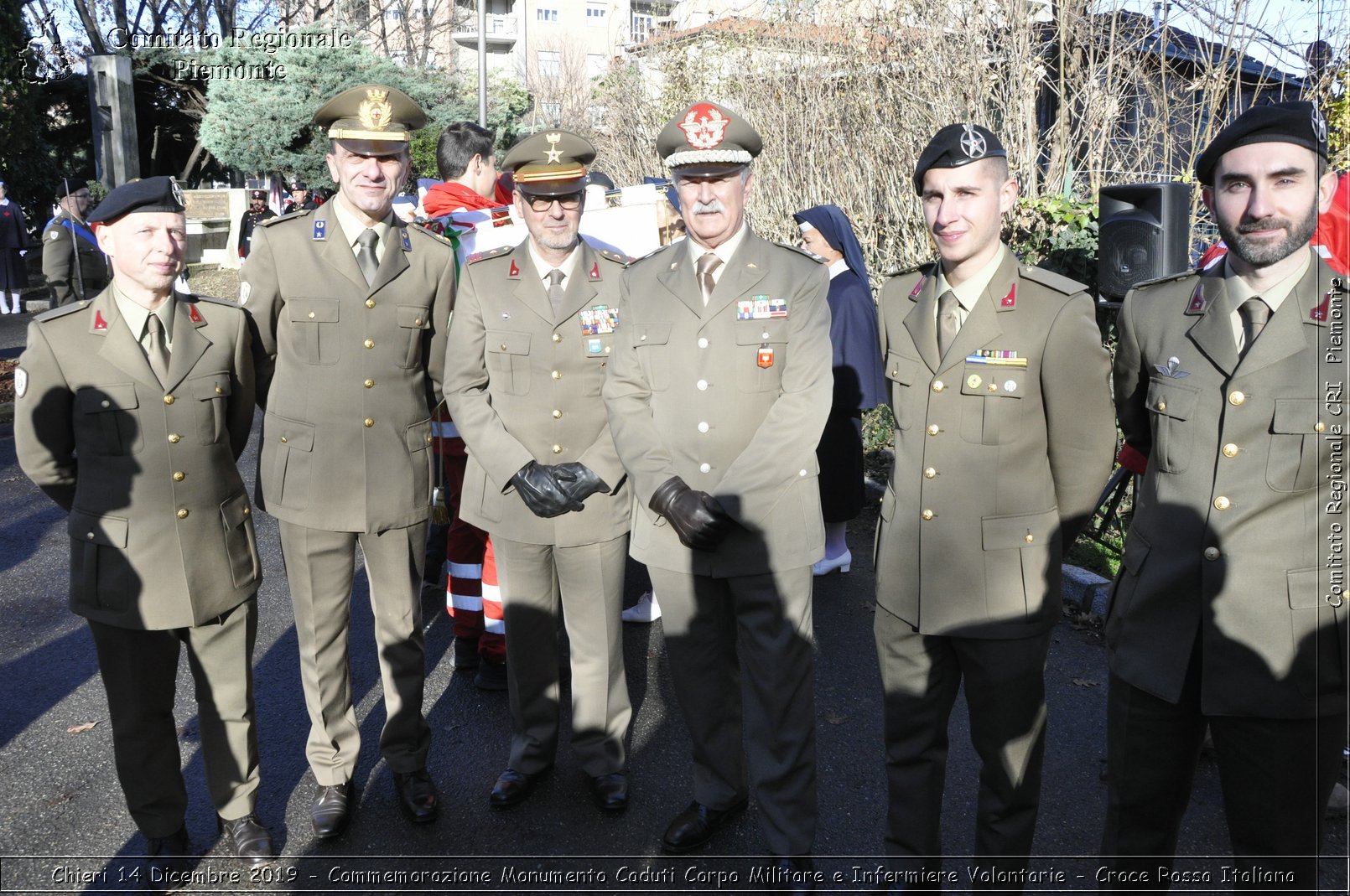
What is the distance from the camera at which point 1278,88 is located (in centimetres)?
770

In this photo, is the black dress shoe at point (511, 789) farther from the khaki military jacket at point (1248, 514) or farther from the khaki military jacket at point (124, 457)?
the khaki military jacket at point (1248, 514)

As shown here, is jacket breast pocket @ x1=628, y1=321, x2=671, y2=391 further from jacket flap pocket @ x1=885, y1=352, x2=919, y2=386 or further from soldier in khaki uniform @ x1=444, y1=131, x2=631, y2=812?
jacket flap pocket @ x1=885, y1=352, x2=919, y2=386

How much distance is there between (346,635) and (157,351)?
3.81 ft

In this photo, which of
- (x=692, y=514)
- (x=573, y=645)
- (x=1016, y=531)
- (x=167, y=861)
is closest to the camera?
(x=1016, y=531)

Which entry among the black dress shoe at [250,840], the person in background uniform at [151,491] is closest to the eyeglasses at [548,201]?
the person in background uniform at [151,491]

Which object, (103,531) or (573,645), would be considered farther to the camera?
(573,645)

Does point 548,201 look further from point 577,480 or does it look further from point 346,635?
point 346,635

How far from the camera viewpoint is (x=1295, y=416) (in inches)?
94.2

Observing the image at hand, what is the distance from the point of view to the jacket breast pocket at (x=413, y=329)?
3.72 m

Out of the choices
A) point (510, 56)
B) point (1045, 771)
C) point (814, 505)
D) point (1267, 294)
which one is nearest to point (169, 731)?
point (814, 505)

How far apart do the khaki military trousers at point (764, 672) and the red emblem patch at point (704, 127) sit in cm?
136

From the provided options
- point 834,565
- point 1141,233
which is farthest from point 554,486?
point 1141,233

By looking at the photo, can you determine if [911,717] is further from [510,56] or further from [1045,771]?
[510,56]

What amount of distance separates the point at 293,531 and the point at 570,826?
142 cm
